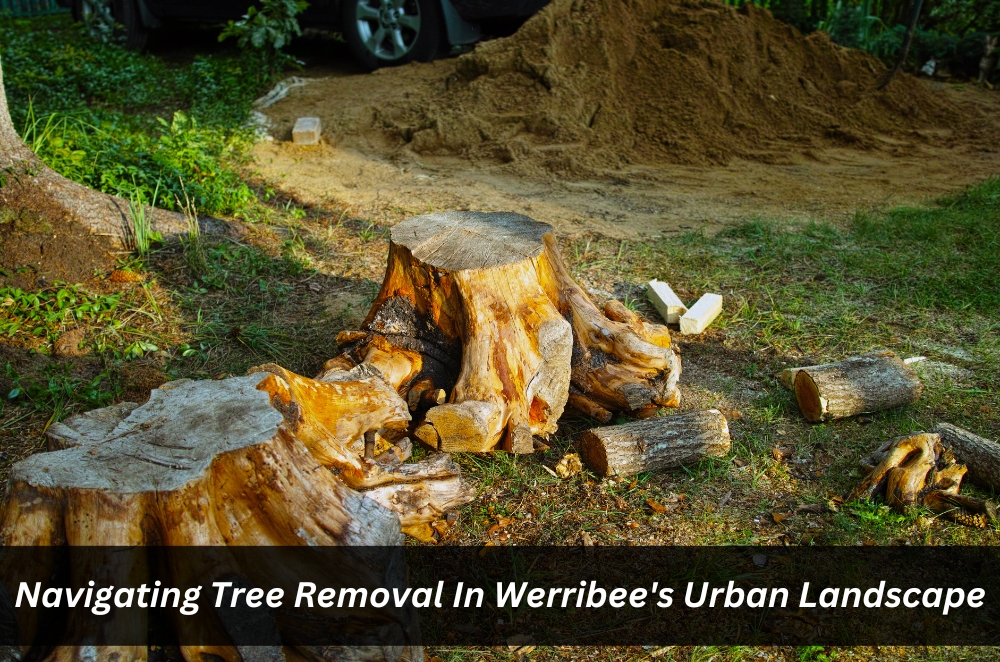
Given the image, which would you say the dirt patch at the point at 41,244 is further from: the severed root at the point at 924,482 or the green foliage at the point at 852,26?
the green foliage at the point at 852,26

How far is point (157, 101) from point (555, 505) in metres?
6.82

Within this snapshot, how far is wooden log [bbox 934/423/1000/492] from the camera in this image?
2900 mm

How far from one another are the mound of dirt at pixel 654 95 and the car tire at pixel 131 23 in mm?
3830

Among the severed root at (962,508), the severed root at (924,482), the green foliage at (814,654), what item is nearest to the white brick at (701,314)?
the severed root at (924,482)

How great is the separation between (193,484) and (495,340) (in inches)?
52.5

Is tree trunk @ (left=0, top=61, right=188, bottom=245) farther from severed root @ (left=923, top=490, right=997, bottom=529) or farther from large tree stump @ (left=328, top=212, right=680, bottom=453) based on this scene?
severed root @ (left=923, top=490, right=997, bottom=529)

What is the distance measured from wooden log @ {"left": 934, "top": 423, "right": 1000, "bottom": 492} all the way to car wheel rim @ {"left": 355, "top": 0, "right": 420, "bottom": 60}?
6.60m

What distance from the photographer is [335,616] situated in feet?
7.16

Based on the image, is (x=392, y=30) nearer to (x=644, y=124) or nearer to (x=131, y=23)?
(x=644, y=124)

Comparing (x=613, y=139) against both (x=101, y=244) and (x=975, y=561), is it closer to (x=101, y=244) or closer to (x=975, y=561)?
(x=101, y=244)

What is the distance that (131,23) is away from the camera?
9.42m

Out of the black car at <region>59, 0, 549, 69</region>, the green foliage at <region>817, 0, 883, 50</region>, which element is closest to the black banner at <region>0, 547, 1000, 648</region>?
the black car at <region>59, 0, 549, 69</region>

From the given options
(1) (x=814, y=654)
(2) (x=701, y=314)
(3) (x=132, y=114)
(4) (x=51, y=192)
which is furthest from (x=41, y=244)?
(1) (x=814, y=654)

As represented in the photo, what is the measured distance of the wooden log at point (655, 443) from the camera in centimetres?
299
